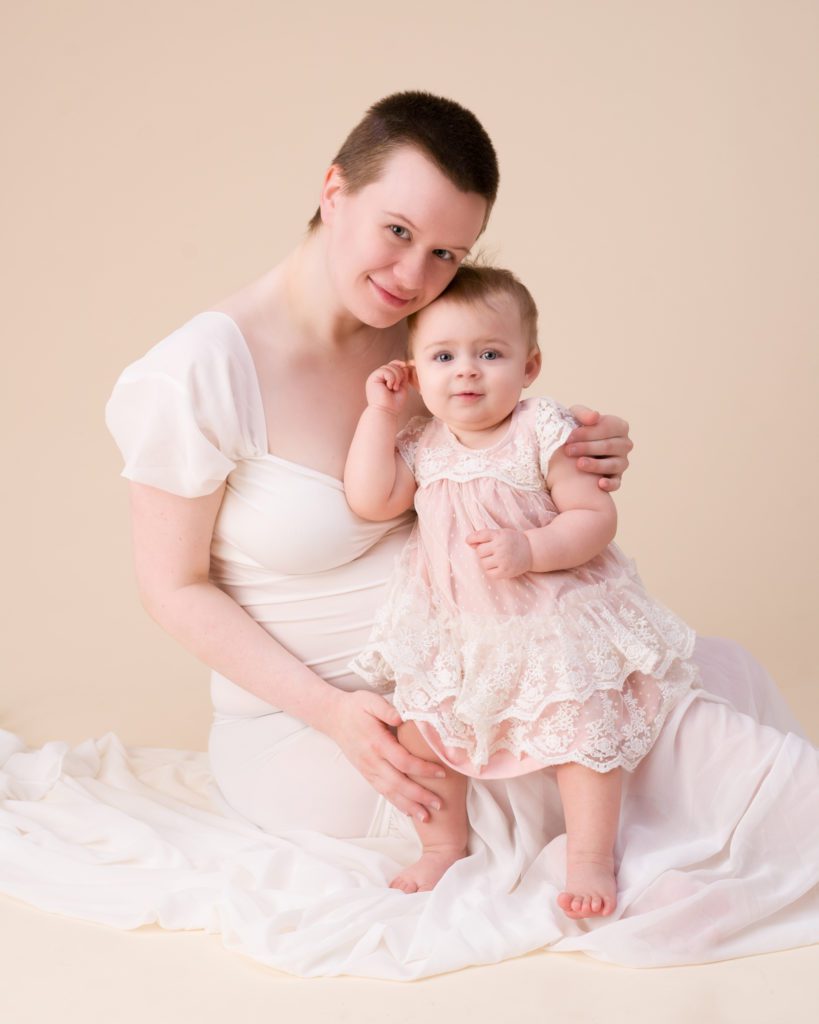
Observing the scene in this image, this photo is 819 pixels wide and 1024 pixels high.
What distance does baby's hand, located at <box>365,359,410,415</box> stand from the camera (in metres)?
2.62

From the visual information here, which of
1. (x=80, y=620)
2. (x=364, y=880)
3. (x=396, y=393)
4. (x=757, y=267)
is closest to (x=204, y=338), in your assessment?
(x=396, y=393)

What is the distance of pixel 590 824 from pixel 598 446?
0.71 meters

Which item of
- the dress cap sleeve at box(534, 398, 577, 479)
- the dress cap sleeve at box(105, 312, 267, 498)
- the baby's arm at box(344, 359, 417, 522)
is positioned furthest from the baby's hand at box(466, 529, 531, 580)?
the dress cap sleeve at box(105, 312, 267, 498)

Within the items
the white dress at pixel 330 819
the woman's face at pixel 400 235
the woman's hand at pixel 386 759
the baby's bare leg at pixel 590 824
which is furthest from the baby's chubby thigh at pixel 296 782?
the woman's face at pixel 400 235

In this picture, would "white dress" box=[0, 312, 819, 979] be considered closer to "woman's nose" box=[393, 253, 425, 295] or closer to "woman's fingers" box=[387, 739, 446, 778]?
"woman's fingers" box=[387, 739, 446, 778]

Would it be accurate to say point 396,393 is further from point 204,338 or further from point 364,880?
point 364,880

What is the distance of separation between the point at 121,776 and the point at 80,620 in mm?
1114

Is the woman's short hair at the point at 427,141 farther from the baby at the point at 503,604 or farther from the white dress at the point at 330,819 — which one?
the white dress at the point at 330,819

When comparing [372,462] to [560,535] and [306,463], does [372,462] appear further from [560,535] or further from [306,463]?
[560,535]

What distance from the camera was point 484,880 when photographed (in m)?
2.51

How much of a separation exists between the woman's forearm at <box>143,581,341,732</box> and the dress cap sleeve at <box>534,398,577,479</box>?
0.63 m

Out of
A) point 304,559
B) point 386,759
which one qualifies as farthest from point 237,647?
point 386,759

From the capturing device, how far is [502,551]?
7.80 feet

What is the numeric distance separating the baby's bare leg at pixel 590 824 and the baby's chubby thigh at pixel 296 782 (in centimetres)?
48
